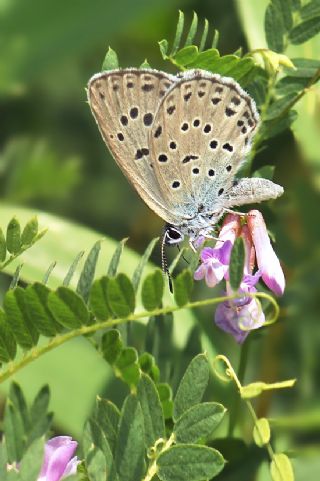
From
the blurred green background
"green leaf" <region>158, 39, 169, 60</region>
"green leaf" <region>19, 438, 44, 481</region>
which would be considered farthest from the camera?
the blurred green background

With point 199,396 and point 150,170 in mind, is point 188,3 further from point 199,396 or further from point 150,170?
point 199,396

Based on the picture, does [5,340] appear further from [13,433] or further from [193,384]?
[193,384]

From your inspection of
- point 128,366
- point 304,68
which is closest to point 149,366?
point 128,366

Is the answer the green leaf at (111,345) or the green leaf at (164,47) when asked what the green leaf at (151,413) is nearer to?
the green leaf at (111,345)

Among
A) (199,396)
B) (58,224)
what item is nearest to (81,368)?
(58,224)

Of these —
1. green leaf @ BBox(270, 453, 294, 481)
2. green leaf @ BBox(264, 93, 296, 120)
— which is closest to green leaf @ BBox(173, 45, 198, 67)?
green leaf @ BBox(264, 93, 296, 120)

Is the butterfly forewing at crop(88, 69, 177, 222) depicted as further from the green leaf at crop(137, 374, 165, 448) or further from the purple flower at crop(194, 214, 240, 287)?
the green leaf at crop(137, 374, 165, 448)
